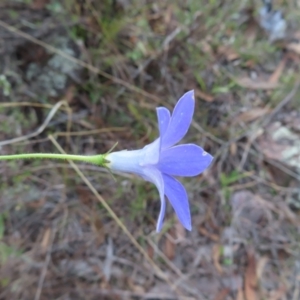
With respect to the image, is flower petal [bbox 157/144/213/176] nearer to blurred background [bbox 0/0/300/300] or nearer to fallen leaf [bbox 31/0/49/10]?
blurred background [bbox 0/0/300/300]

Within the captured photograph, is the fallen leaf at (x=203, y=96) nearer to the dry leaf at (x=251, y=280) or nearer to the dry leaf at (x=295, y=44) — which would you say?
the dry leaf at (x=295, y=44)

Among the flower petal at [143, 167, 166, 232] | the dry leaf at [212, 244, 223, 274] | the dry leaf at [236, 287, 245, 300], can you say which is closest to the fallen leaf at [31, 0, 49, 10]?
the dry leaf at [212, 244, 223, 274]

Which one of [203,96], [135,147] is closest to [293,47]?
[203,96]

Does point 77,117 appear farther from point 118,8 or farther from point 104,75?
point 118,8

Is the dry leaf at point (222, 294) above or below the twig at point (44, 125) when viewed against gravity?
below

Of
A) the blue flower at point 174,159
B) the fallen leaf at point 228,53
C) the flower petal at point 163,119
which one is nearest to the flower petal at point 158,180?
the blue flower at point 174,159

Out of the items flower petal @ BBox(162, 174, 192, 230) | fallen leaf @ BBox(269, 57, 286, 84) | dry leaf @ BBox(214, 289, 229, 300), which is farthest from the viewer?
fallen leaf @ BBox(269, 57, 286, 84)

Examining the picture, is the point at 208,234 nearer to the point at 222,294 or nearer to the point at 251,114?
the point at 222,294
